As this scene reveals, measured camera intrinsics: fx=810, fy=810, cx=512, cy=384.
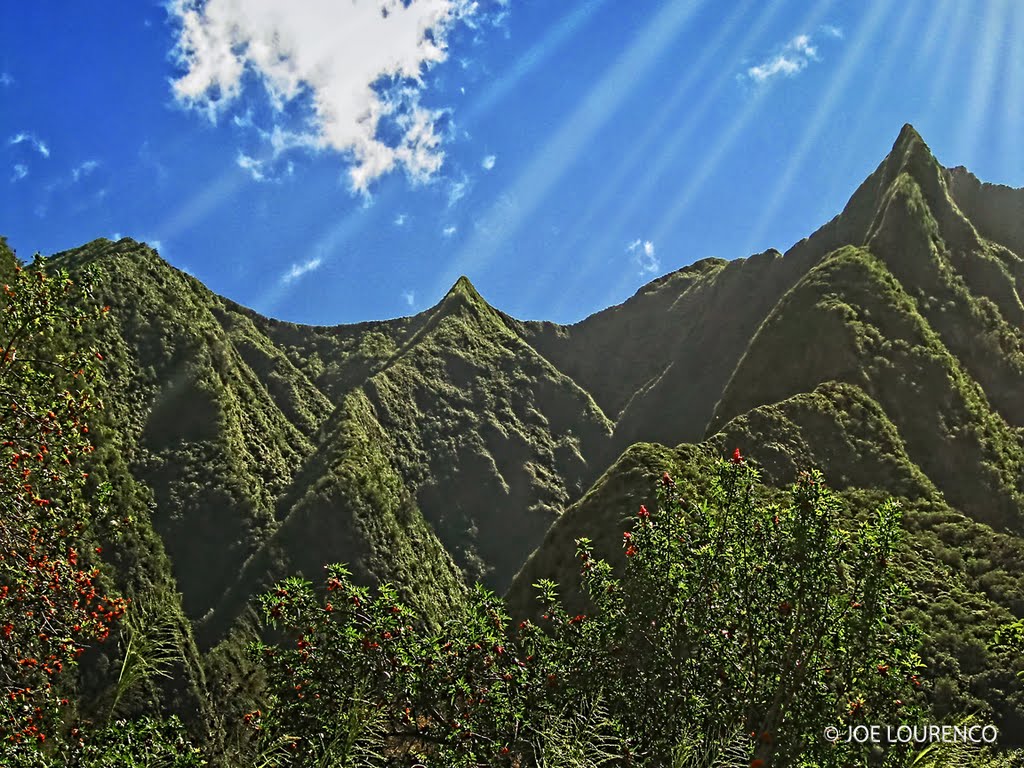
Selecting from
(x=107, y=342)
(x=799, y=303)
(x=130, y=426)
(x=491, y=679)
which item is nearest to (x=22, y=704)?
(x=491, y=679)

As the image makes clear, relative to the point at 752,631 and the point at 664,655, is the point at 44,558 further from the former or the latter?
the point at 752,631

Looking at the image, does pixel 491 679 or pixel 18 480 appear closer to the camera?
pixel 18 480

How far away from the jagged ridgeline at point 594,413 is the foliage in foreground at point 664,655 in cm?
481

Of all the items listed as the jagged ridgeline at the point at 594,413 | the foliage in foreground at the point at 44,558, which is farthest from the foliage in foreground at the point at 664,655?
the jagged ridgeline at the point at 594,413

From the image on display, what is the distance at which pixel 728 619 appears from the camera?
37.0 ft

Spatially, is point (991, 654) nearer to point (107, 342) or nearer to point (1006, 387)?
point (1006, 387)

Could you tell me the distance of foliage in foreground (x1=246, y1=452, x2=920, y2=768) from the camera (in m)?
10.4

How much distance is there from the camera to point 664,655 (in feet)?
37.0

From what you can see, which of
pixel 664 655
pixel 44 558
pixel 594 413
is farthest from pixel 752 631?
pixel 594 413

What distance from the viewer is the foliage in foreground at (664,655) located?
1044 cm

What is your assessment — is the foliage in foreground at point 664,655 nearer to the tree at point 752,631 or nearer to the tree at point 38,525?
the tree at point 752,631

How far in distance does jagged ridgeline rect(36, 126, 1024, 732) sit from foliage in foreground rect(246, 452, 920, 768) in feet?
15.8

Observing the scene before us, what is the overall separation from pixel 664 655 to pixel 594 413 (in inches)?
3565

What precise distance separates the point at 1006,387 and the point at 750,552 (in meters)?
39.4
